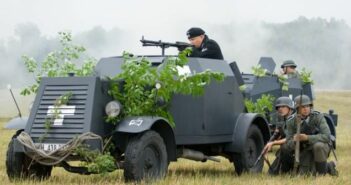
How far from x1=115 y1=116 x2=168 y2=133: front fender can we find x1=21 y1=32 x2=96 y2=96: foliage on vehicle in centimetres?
167

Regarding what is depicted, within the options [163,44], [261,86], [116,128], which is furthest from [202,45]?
[261,86]

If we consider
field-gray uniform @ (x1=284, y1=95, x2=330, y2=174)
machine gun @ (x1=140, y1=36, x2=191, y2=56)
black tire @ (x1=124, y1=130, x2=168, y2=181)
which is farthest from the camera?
machine gun @ (x1=140, y1=36, x2=191, y2=56)

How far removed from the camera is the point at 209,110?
12.4m

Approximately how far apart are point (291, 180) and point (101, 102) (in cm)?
267

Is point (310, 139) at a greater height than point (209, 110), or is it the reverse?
point (209, 110)

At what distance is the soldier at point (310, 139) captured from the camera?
12.3m

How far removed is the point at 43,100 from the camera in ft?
36.4

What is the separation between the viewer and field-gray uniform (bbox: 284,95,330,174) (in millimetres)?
12281

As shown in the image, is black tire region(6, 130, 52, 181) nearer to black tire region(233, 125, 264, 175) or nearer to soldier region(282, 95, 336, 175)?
black tire region(233, 125, 264, 175)

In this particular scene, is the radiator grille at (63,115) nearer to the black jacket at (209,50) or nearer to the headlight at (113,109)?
the headlight at (113,109)

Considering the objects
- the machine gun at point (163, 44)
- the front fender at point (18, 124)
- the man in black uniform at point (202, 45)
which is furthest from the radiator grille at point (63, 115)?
the man in black uniform at point (202, 45)

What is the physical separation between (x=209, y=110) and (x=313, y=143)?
1.51m

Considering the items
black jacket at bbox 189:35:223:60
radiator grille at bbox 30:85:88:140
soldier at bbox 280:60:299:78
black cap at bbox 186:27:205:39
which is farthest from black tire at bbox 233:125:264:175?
soldier at bbox 280:60:299:78

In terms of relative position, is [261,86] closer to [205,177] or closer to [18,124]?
[205,177]
